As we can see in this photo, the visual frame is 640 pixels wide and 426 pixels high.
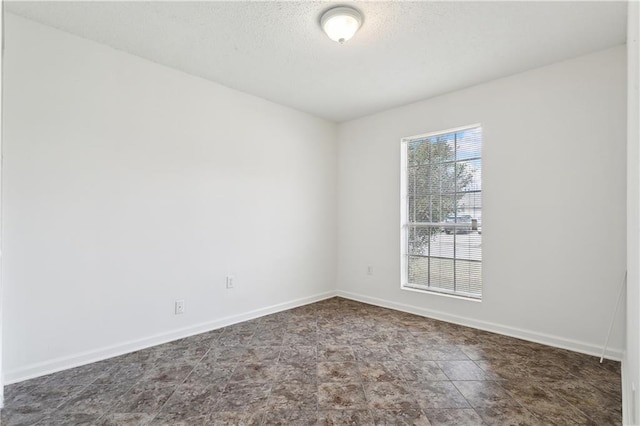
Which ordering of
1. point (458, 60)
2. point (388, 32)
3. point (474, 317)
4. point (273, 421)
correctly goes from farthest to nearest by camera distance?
point (474, 317) < point (458, 60) < point (388, 32) < point (273, 421)

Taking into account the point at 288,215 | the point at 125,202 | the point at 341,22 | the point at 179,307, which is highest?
the point at 341,22

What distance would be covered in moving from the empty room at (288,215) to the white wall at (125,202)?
0.05 ft

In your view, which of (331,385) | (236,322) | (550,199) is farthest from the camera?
(236,322)

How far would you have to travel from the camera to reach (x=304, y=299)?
14.0 feet

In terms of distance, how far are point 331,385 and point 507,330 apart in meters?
2.04

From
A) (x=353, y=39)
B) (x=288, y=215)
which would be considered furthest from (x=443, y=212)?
(x=353, y=39)

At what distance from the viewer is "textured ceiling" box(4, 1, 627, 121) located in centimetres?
219

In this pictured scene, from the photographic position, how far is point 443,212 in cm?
373

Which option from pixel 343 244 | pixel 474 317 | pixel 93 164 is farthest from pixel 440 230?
pixel 93 164

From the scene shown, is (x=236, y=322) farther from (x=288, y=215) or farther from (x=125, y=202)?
(x=125, y=202)

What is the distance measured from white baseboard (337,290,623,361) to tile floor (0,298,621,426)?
0.13 m

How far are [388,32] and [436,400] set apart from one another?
267 centimetres

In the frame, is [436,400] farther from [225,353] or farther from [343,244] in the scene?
[343,244]

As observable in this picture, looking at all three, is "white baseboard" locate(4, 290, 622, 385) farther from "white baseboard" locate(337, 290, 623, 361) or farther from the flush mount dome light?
the flush mount dome light
